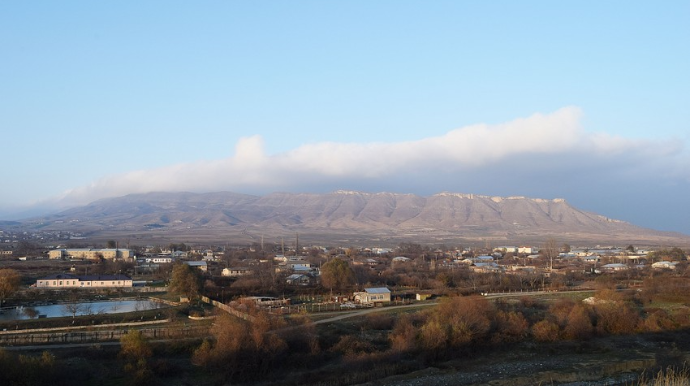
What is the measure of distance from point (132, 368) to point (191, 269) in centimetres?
1591

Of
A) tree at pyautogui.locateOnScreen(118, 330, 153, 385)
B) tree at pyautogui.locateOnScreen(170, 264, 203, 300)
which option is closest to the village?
tree at pyautogui.locateOnScreen(170, 264, 203, 300)

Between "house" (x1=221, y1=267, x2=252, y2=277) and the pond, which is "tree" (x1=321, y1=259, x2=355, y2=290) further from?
the pond

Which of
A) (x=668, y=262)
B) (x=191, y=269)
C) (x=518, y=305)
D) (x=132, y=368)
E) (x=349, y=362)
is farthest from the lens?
(x=668, y=262)

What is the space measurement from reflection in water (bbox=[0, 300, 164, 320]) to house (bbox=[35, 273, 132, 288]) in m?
6.80

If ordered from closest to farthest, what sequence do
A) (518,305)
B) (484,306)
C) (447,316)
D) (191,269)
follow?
(447,316) < (484,306) < (518,305) < (191,269)

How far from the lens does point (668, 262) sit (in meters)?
60.9

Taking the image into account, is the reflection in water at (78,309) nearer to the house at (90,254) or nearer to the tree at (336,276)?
the tree at (336,276)

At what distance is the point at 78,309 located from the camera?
107 ft

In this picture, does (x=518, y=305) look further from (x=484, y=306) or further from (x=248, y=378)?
(x=248, y=378)

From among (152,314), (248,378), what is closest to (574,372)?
(248,378)

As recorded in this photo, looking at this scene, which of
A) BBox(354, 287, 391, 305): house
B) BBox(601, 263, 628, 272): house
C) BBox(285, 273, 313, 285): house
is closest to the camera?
BBox(354, 287, 391, 305): house

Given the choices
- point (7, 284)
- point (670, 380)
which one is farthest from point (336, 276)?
point (670, 380)

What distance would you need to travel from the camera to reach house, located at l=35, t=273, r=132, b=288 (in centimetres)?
4189

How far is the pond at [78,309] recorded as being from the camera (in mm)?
30672
